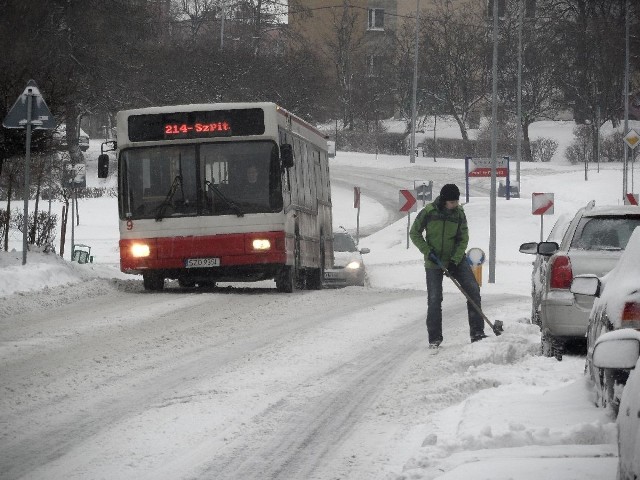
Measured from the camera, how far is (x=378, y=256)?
44344 millimetres

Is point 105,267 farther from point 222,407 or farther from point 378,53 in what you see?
point 378,53

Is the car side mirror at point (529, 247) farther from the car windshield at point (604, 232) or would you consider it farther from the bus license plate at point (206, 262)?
the bus license plate at point (206, 262)

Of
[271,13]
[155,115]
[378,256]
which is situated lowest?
[378,256]

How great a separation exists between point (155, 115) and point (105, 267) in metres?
5.61

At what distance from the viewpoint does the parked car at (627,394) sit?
4145 mm

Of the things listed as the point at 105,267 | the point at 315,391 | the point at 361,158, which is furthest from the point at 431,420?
the point at 361,158

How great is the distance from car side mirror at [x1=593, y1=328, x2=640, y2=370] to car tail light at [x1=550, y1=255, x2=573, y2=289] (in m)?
7.20

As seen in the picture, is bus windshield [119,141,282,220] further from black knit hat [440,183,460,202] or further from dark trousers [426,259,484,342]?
black knit hat [440,183,460,202]

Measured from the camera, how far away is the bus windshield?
21.4 m

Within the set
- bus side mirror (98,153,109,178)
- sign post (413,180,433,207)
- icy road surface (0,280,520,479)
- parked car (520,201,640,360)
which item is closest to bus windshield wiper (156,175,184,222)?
bus side mirror (98,153,109,178)

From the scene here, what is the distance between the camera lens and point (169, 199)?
21500 mm

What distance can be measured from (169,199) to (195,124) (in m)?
1.25

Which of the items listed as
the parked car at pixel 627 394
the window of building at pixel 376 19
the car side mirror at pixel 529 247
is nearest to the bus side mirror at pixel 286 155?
the car side mirror at pixel 529 247

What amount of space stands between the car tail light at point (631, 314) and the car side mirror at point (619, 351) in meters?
1.54
